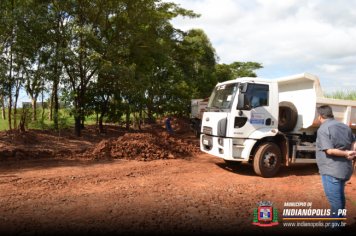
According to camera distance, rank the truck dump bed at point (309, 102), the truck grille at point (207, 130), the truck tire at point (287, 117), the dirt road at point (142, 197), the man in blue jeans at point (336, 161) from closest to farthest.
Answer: the man in blue jeans at point (336, 161) < the dirt road at point (142, 197) < the truck dump bed at point (309, 102) < the truck grille at point (207, 130) < the truck tire at point (287, 117)

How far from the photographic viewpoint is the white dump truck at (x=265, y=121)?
724cm

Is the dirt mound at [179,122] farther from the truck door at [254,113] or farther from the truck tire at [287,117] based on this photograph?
the truck door at [254,113]

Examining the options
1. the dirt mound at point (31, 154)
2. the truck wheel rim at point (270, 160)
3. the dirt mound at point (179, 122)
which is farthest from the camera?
the dirt mound at point (179, 122)

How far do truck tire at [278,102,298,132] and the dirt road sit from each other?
58.7 inches

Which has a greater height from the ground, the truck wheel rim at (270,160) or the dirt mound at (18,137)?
the dirt mound at (18,137)

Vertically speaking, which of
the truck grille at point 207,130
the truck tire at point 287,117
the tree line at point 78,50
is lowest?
the truck grille at point 207,130

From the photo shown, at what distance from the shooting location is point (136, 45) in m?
14.1

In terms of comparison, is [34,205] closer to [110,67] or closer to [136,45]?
[110,67]

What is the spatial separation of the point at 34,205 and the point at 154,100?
16425 millimetres

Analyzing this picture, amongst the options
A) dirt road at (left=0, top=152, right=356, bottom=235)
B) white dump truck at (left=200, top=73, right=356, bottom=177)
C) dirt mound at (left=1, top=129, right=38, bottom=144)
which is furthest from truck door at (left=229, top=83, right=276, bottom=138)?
dirt mound at (left=1, top=129, right=38, bottom=144)

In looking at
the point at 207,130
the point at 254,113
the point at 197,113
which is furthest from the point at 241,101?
the point at 197,113

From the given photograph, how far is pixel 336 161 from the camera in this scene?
12.8 ft

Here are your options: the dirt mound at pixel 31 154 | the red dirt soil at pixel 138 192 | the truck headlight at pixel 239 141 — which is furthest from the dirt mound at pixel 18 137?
the truck headlight at pixel 239 141

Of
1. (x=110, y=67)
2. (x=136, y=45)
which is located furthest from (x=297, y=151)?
(x=136, y=45)
